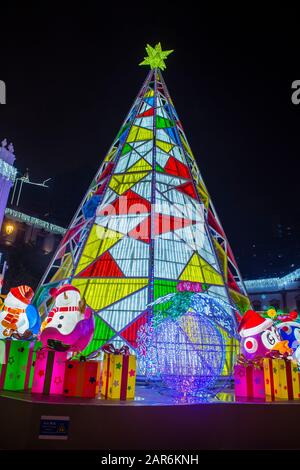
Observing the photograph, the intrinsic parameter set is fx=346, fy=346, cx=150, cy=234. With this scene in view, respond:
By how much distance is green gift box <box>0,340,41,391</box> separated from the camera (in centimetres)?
712

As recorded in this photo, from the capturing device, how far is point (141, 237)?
14445 millimetres

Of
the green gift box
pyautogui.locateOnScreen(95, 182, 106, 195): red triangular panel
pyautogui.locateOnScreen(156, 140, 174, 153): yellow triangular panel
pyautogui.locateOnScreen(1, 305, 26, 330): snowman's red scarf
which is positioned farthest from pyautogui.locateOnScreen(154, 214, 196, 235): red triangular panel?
the green gift box

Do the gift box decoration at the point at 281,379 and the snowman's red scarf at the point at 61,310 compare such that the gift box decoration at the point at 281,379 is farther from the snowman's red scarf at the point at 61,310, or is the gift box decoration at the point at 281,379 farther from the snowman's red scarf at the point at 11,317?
the snowman's red scarf at the point at 11,317

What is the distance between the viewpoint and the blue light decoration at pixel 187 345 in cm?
660

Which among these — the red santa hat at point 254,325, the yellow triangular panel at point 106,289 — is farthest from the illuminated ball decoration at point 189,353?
the yellow triangular panel at point 106,289

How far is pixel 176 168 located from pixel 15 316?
11087 millimetres

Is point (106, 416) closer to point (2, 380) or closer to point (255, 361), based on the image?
point (2, 380)

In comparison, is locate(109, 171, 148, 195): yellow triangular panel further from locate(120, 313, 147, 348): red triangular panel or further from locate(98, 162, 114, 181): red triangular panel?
locate(120, 313, 147, 348): red triangular panel

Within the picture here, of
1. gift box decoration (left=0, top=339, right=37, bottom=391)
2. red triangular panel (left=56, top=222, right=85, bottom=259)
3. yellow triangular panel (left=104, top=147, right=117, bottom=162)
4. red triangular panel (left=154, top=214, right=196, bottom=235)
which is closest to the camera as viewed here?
gift box decoration (left=0, top=339, right=37, bottom=391)

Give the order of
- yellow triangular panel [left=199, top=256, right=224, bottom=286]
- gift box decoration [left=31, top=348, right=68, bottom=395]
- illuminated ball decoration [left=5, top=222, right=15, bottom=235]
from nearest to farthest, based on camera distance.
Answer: gift box decoration [left=31, top=348, right=68, bottom=395] → yellow triangular panel [left=199, top=256, right=224, bottom=286] → illuminated ball decoration [left=5, top=222, right=15, bottom=235]

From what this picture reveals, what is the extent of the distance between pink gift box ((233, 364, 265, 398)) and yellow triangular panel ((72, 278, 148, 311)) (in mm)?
5406

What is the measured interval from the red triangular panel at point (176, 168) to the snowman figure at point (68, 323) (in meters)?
10.3

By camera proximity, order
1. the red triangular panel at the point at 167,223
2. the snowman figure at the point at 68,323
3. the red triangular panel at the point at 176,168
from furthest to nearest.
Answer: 1. the red triangular panel at the point at 176,168
2. the red triangular panel at the point at 167,223
3. the snowman figure at the point at 68,323
